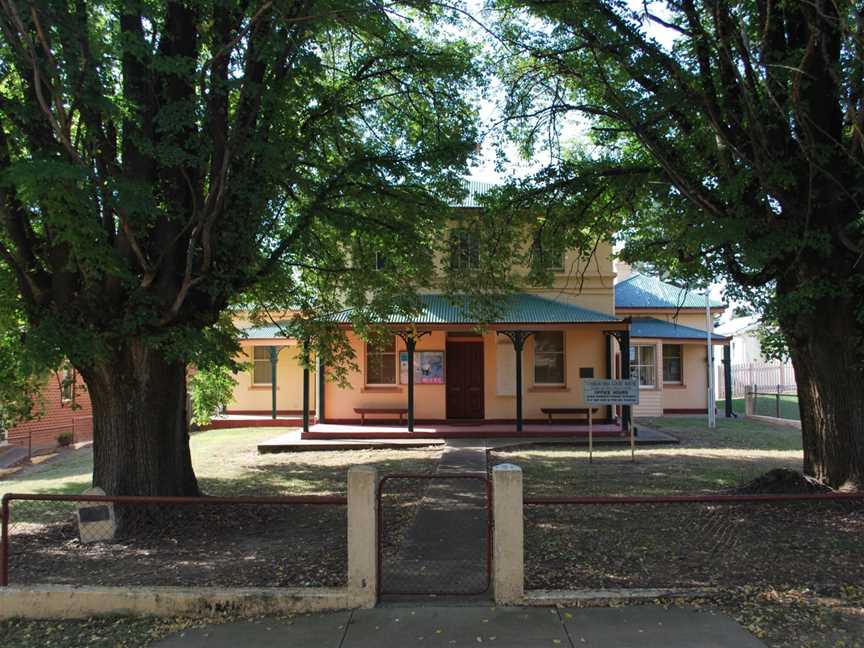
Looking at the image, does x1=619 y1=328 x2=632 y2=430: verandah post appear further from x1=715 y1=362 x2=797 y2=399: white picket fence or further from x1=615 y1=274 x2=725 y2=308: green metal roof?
x1=715 y1=362 x2=797 y2=399: white picket fence

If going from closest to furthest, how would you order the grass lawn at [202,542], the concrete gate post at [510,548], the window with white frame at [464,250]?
1. the concrete gate post at [510,548]
2. the grass lawn at [202,542]
3. the window with white frame at [464,250]

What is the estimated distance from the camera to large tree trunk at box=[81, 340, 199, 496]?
25.8 ft

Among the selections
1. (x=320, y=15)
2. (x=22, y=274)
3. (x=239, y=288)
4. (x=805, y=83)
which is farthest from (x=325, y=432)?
(x=805, y=83)

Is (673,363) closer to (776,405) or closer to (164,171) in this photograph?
(776,405)

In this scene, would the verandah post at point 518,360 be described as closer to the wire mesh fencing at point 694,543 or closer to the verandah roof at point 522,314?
the verandah roof at point 522,314

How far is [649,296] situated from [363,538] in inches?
901

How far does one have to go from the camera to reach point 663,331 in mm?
23234

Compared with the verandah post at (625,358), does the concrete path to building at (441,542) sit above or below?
below

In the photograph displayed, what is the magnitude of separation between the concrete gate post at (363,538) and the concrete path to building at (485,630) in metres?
0.17

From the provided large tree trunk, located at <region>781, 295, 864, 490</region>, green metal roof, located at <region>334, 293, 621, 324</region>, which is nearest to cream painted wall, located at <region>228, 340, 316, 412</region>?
green metal roof, located at <region>334, 293, 621, 324</region>

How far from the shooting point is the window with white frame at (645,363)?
2353 centimetres

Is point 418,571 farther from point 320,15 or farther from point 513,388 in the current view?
point 513,388

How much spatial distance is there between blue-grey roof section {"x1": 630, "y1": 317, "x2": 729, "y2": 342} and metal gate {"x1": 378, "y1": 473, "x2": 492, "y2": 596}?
46.5 ft

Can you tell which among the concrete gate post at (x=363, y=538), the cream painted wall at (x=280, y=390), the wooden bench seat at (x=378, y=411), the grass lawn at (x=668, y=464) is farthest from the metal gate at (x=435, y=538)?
the cream painted wall at (x=280, y=390)
